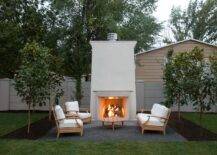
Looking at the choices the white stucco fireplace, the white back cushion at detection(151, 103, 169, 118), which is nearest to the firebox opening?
the white stucco fireplace

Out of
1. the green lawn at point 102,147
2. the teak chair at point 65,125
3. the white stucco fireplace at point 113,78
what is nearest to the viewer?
the green lawn at point 102,147

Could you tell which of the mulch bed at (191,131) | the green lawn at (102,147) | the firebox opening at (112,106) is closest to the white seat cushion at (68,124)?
the green lawn at (102,147)

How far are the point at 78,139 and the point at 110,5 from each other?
1053 centimetres

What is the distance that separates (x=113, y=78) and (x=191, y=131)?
14.9 ft

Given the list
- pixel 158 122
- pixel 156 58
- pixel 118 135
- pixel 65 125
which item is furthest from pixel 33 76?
pixel 156 58

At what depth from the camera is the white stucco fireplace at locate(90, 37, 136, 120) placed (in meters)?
17.1

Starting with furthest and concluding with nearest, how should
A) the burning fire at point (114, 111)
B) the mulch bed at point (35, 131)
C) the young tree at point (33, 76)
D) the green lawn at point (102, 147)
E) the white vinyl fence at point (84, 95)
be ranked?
1. the white vinyl fence at point (84, 95)
2. the burning fire at point (114, 111)
3. the young tree at point (33, 76)
4. the mulch bed at point (35, 131)
5. the green lawn at point (102, 147)

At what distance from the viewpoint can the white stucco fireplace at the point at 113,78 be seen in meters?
17.1

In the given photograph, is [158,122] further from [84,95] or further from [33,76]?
[84,95]

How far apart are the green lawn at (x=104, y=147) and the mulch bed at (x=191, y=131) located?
0.97 m

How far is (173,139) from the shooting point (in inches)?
488

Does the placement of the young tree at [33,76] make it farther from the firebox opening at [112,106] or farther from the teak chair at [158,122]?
the firebox opening at [112,106]

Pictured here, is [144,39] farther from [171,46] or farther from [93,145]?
[93,145]

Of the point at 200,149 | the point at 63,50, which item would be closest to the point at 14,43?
the point at 63,50
